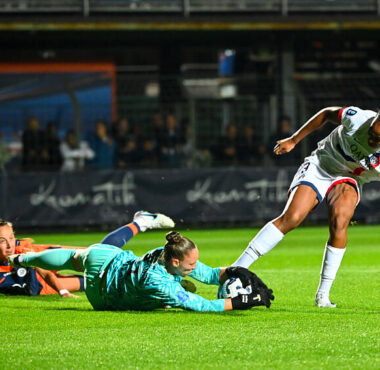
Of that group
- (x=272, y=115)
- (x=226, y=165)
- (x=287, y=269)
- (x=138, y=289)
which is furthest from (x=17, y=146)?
(x=138, y=289)

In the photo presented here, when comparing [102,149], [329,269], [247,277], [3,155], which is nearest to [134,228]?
[247,277]

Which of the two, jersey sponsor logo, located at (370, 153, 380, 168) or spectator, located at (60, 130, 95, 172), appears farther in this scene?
spectator, located at (60, 130, 95, 172)

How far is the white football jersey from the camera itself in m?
7.48

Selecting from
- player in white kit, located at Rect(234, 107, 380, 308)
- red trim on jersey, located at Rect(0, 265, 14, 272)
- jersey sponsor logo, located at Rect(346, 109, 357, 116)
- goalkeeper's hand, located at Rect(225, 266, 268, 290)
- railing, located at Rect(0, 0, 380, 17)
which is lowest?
red trim on jersey, located at Rect(0, 265, 14, 272)

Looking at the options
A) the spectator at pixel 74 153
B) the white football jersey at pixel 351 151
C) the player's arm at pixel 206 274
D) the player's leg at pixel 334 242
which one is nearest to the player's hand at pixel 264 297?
the player's arm at pixel 206 274

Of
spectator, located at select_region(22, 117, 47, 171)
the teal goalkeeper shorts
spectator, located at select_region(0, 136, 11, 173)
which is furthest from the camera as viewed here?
spectator, located at select_region(22, 117, 47, 171)

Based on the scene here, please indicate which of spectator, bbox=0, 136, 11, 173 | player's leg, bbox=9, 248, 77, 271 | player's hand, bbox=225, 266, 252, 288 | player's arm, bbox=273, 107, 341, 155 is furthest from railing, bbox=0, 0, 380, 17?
player's hand, bbox=225, 266, 252, 288

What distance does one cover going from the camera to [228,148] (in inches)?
752

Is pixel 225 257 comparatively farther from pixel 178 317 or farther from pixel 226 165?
pixel 226 165

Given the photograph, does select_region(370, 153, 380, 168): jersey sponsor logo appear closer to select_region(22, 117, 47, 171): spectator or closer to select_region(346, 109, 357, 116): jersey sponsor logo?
select_region(346, 109, 357, 116): jersey sponsor logo

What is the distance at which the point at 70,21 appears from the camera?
20.8 m

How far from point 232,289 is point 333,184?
1420 mm

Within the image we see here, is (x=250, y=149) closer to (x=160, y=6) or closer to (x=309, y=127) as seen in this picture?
(x=160, y=6)

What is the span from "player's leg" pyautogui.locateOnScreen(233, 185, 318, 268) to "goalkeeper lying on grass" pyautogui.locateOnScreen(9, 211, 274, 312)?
0.36 m
